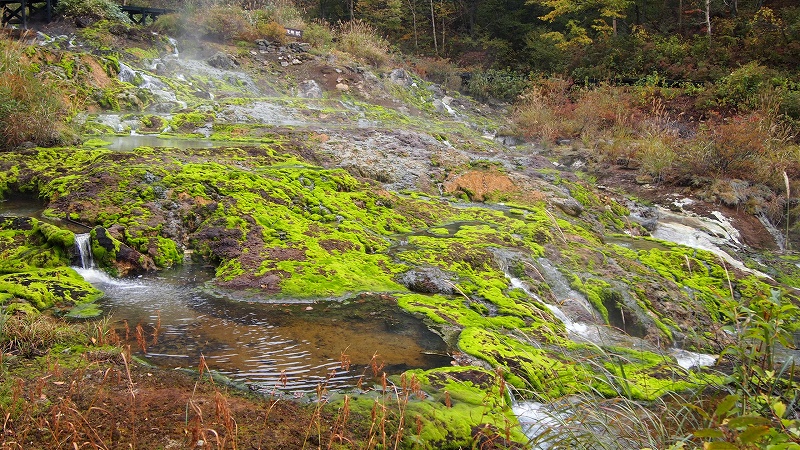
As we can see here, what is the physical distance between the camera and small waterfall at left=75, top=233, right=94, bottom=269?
17.5 feet

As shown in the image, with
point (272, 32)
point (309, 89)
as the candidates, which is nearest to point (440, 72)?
point (272, 32)

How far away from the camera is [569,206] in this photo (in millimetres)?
9469

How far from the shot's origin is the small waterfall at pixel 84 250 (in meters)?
5.33

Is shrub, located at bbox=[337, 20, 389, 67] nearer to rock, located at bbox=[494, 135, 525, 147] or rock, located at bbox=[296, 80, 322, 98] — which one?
rock, located at bbox=[296, 80, 322, 98]

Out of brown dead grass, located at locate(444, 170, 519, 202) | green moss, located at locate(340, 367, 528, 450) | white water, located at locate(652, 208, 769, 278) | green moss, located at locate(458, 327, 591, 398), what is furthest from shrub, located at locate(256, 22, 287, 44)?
green moss, located at locate(340, 367, 528, 450)

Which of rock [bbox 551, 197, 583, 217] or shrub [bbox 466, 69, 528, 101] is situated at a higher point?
shrub [bbox 466, 69, 528, 101]

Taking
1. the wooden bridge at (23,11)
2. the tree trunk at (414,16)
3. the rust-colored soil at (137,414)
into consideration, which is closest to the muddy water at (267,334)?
the rust-colored soil at (137,414)

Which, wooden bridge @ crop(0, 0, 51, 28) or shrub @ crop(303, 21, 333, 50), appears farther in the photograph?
shrub @ crop(303, 21, 333, 50)

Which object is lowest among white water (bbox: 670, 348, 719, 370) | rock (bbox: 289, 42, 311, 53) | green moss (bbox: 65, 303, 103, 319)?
white water (bbox: 670, 348, 719, 370)

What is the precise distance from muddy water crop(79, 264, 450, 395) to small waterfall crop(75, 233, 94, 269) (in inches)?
4.3

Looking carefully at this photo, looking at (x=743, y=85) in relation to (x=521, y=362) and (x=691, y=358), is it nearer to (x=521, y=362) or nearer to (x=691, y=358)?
(x=691, y=358)

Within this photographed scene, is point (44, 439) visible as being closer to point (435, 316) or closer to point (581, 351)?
point (435, 316)

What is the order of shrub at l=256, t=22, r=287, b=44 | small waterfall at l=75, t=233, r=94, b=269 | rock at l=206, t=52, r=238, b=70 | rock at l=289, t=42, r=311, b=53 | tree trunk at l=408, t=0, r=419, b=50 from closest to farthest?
small waterfall at l=75, t=233, r=94, b=269
rock at l=206, t=52, r=238, b=70
rock at l=289, t=42, r=311, b=53
shrub at l=256, t=22, r=287, b=44
tree trunk at l=408, t=0, r=419, b=50

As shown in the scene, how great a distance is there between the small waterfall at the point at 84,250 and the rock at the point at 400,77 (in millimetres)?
15654
